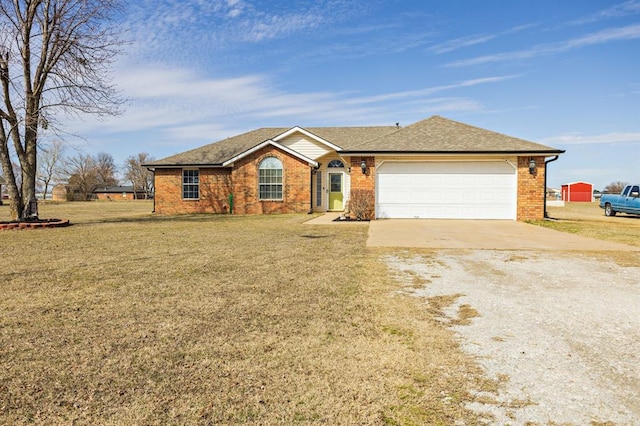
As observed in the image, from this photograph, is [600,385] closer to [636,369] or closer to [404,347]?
[636,369]

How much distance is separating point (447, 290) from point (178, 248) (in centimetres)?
630

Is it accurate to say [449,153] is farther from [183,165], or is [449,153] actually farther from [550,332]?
[183,165]

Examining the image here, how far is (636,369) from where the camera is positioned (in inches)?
126

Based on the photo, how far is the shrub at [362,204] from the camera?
17391mm

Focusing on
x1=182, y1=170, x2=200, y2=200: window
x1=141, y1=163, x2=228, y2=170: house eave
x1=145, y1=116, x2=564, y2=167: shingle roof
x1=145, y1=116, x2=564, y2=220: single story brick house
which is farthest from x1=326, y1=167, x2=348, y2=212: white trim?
x1=182, y1=170, x2=200, y2=200: window

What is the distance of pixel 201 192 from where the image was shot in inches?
937

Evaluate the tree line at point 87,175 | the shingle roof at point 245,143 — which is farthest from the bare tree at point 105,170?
the shingle roof at point 245,143

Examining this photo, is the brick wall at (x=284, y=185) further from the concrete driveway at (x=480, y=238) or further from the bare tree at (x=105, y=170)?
the bare tree at (x=105, y=170)

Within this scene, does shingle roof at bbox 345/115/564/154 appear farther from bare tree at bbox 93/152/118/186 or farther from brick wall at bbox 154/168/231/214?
bare tree at bbox 93/152/118/186

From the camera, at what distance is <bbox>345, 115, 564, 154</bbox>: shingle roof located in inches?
671

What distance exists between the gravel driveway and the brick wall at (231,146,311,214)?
14.5 m

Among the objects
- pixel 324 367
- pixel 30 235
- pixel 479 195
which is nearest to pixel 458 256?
pixel 324 367

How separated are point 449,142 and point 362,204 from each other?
461cm

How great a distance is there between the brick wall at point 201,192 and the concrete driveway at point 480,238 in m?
11.8
